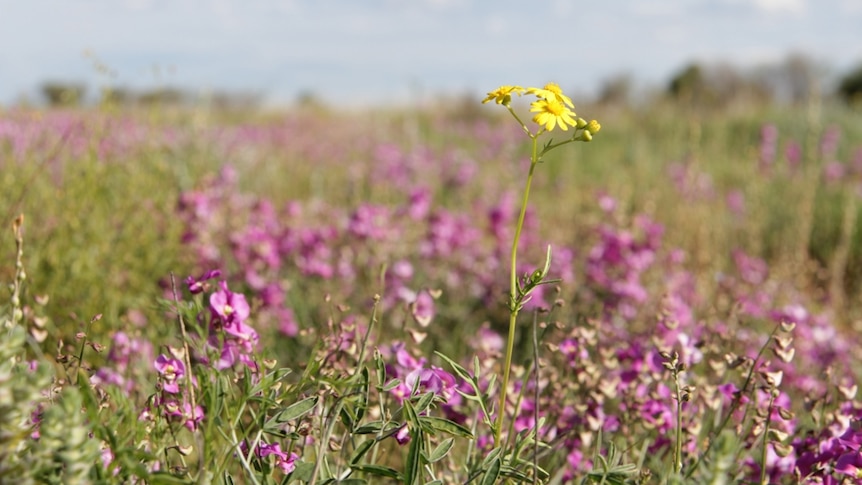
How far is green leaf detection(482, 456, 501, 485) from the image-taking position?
4.82ft

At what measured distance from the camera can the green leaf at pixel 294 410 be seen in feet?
4.78

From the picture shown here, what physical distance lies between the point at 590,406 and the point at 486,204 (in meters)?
4.26

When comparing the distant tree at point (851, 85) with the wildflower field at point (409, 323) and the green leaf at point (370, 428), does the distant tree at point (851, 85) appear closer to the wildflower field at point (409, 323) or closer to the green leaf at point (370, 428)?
the wildflower field at point (409, 323)

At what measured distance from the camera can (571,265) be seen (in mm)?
4258

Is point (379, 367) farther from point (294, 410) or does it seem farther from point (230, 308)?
point (230, 308)

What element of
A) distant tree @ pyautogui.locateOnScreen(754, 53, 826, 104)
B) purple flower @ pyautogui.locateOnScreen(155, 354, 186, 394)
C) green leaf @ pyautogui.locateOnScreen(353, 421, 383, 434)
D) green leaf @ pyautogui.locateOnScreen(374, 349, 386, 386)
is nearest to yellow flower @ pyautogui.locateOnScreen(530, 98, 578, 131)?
green leaf @ pyautogui.locateOnScreen(374, 349, 386, 386)

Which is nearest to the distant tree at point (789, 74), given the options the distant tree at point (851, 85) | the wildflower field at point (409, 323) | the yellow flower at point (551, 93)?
the distant tree at point (851, 85)

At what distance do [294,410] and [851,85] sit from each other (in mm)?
36895

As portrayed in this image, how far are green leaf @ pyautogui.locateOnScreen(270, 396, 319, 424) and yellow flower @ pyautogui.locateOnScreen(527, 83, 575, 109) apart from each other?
0.74 meters

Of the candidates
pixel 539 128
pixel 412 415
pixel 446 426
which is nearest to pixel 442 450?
pixel 446 426

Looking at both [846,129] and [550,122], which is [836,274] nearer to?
[550,122]

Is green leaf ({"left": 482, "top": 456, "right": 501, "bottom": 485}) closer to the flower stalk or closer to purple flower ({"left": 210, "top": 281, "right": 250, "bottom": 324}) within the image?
the flower stalk

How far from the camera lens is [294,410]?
147cm

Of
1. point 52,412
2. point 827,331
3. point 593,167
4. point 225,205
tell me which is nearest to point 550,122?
point 52,412
